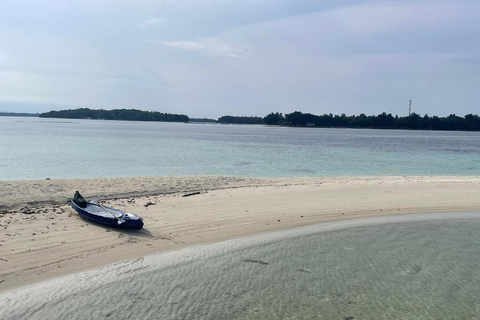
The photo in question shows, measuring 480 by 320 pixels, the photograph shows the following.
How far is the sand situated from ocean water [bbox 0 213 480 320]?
0.59m

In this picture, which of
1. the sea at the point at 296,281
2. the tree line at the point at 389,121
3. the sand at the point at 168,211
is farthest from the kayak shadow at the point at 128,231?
the tree line at the point at 389,121

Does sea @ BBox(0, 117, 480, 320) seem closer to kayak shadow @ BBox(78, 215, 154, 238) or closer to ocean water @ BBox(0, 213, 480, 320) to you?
ocean water @ BBox(0, 213, 480, 320)

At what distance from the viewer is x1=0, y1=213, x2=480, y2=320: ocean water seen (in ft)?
19.6

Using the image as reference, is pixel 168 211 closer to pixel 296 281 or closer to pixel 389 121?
pixel 296 281

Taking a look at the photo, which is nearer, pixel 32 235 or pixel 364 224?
pixel 32 235

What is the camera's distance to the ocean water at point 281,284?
5977 millimetres

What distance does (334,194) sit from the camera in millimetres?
14539

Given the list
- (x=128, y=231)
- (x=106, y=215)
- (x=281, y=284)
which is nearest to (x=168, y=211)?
(x=106, y=215)

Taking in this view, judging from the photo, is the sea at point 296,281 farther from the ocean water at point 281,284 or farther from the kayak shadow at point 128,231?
the kayak shadow at point 128,231

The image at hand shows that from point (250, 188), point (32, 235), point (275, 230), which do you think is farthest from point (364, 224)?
point (32, 235)

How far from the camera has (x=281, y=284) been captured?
7.00 metres

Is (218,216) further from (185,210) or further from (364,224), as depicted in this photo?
(364,224)

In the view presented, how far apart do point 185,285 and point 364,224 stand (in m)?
5.62

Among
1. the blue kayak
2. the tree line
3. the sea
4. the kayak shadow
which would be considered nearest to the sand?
the kayak shadow
